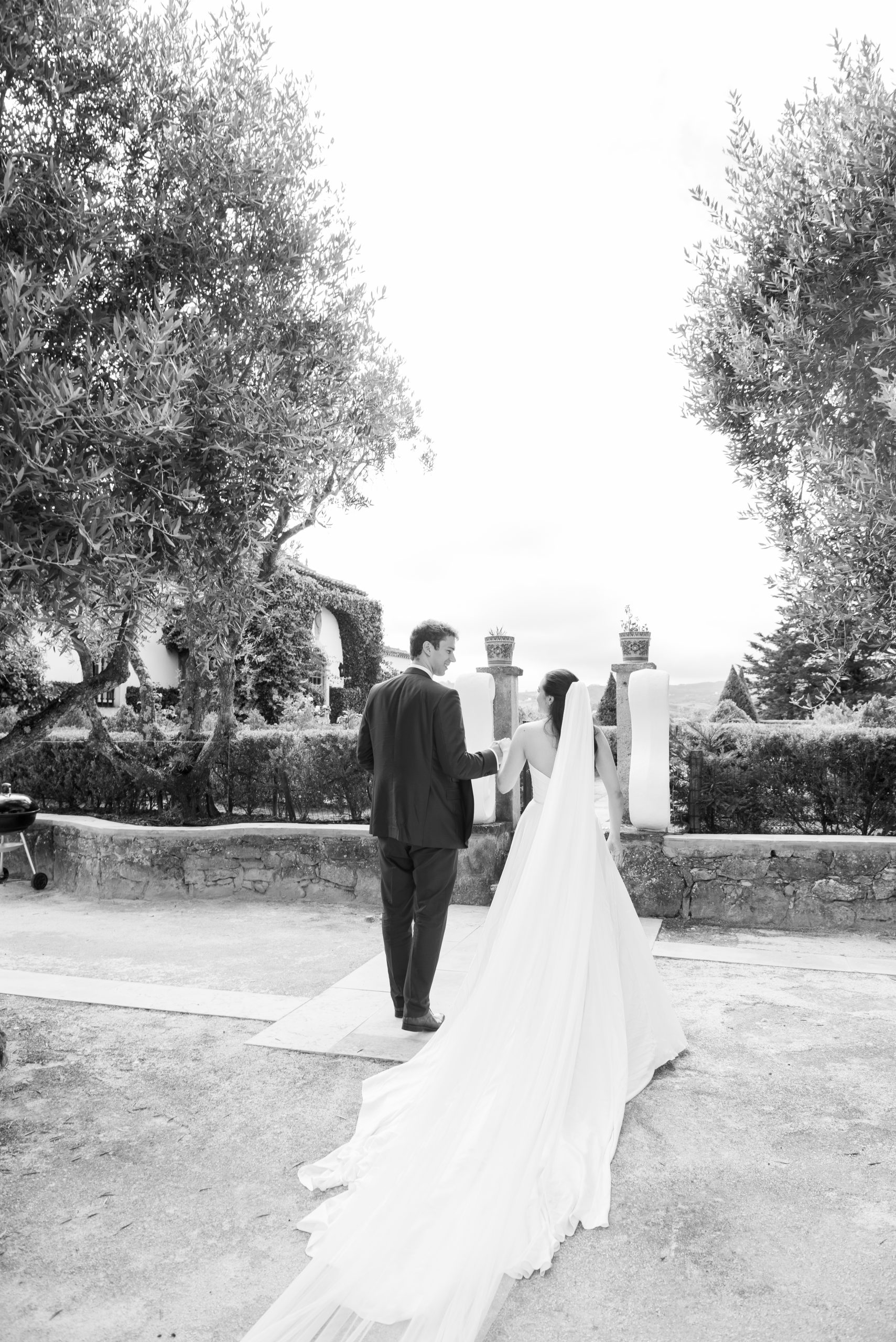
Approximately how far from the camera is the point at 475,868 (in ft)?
29.4

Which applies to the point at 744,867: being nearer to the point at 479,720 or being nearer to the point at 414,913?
the point at 479,720

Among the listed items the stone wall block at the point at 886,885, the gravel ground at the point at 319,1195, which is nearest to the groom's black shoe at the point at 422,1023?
the gravel ground at the point at 319,1195

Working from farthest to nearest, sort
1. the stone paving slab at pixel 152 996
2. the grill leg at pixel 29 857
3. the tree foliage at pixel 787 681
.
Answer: the tree foliage at pixel 787 681 < the grill leg at pixel 29 857 < the stone paving slab at pixel 152 996

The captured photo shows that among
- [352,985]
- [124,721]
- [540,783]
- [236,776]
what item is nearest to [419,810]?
[540,783]

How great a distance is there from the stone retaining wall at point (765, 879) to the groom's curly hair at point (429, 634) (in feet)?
12.6

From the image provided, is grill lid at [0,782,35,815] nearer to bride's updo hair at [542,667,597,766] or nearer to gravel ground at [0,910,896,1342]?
gravel ground at [0,910,896,1342]

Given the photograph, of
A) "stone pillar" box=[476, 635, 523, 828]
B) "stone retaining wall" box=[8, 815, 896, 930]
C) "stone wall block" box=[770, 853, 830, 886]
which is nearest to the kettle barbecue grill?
"stone retaining wall" box=[8, 815, 896, 930]

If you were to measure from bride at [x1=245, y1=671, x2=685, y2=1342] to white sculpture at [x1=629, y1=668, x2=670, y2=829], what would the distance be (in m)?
3.33

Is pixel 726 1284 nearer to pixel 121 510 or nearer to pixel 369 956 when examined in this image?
pixel 121 510

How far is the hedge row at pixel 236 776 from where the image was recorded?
33.6 feet

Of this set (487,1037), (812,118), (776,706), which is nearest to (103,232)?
(487,1037)

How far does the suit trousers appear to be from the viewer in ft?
17.3

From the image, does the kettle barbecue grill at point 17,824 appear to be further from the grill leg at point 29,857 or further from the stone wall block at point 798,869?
the stone wall block at point 798,869

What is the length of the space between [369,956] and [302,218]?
5612 millimetres
